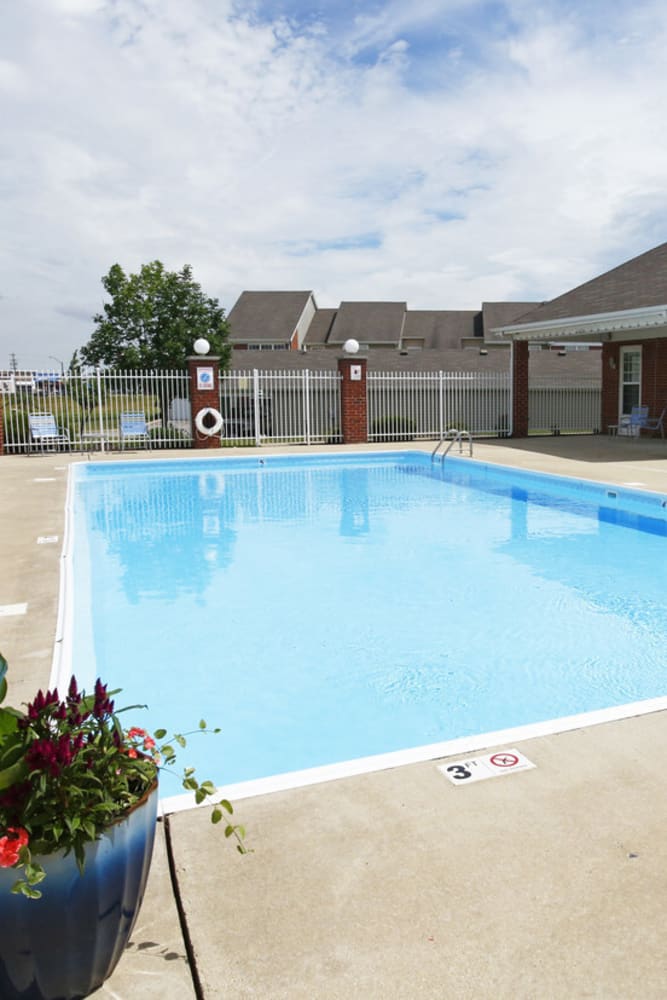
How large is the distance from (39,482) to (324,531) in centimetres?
641

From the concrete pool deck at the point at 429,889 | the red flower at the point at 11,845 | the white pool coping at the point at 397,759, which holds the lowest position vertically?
the white pool coping at the point at 397,759

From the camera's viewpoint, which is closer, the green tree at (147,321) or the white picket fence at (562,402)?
the green tree at (147,321)

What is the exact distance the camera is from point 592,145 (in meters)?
15.2

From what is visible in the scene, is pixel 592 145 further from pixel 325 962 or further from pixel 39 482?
pixel 325 962

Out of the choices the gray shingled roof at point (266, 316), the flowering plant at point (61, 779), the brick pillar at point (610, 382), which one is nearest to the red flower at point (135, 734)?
the flowering plant at point (61, 779)

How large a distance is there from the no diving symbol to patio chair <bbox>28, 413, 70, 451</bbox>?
18.5 metres

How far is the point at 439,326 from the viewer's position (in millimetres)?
48188

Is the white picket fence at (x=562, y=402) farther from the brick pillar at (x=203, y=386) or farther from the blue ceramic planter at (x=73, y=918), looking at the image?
the blue ceramic planter at (x=73, y=918)

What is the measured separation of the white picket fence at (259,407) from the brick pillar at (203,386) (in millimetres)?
493

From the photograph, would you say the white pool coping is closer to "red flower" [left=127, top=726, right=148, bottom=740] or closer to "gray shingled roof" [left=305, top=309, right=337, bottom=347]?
"red flower" [left=127, top=726, right=148, bottom=740]

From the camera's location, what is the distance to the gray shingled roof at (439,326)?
47.5 m

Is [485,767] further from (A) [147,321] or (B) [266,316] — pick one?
(B) [266,316]

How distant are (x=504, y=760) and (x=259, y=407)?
21.1 m

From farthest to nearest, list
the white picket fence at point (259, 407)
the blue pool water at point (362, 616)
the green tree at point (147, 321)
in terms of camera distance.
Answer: the green tree at point (147, 321) → the white picket fence at point (259, 407) → the blue pool water at point (362, 616)
